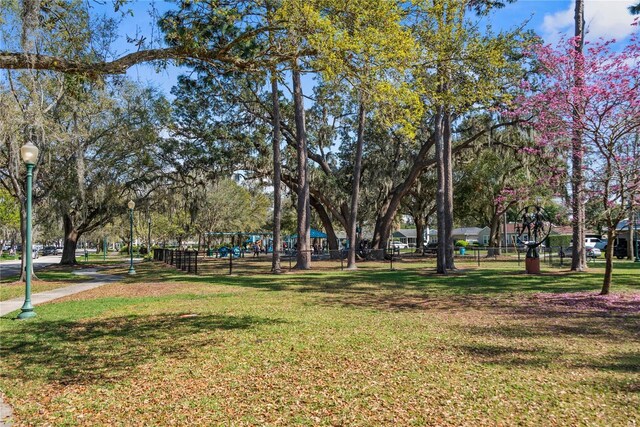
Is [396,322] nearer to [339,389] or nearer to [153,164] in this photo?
[339,389]

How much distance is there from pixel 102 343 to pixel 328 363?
132 inches

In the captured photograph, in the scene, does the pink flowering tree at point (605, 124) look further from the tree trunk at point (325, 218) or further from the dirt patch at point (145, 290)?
the tree trunk at point (325, 218)

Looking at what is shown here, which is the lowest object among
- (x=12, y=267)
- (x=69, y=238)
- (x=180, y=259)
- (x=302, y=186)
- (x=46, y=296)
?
(x=12, y=267)

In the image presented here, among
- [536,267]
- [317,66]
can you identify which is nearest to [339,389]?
[317,66]

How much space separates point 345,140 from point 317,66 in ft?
75.6

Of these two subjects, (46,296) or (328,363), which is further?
(46,296)

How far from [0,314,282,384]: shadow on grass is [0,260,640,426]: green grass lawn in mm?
29

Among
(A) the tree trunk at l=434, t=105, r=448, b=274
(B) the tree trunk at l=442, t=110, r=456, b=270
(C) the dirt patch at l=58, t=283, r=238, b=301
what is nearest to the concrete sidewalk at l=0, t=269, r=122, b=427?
(C) the dirt patch at l=58, t=283, r=238, b=301

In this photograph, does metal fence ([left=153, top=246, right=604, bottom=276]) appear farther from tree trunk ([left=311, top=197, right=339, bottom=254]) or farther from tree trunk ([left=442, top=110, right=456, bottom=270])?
tree trunk ([left=442, top=110, right=456, bottom=270])

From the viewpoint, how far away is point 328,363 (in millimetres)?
5312

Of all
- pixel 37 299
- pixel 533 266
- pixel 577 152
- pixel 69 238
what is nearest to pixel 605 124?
pixel 577 152

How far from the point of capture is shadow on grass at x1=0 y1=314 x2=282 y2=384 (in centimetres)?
518

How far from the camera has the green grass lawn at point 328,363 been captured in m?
3.89

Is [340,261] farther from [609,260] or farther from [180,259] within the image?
[609,260]
